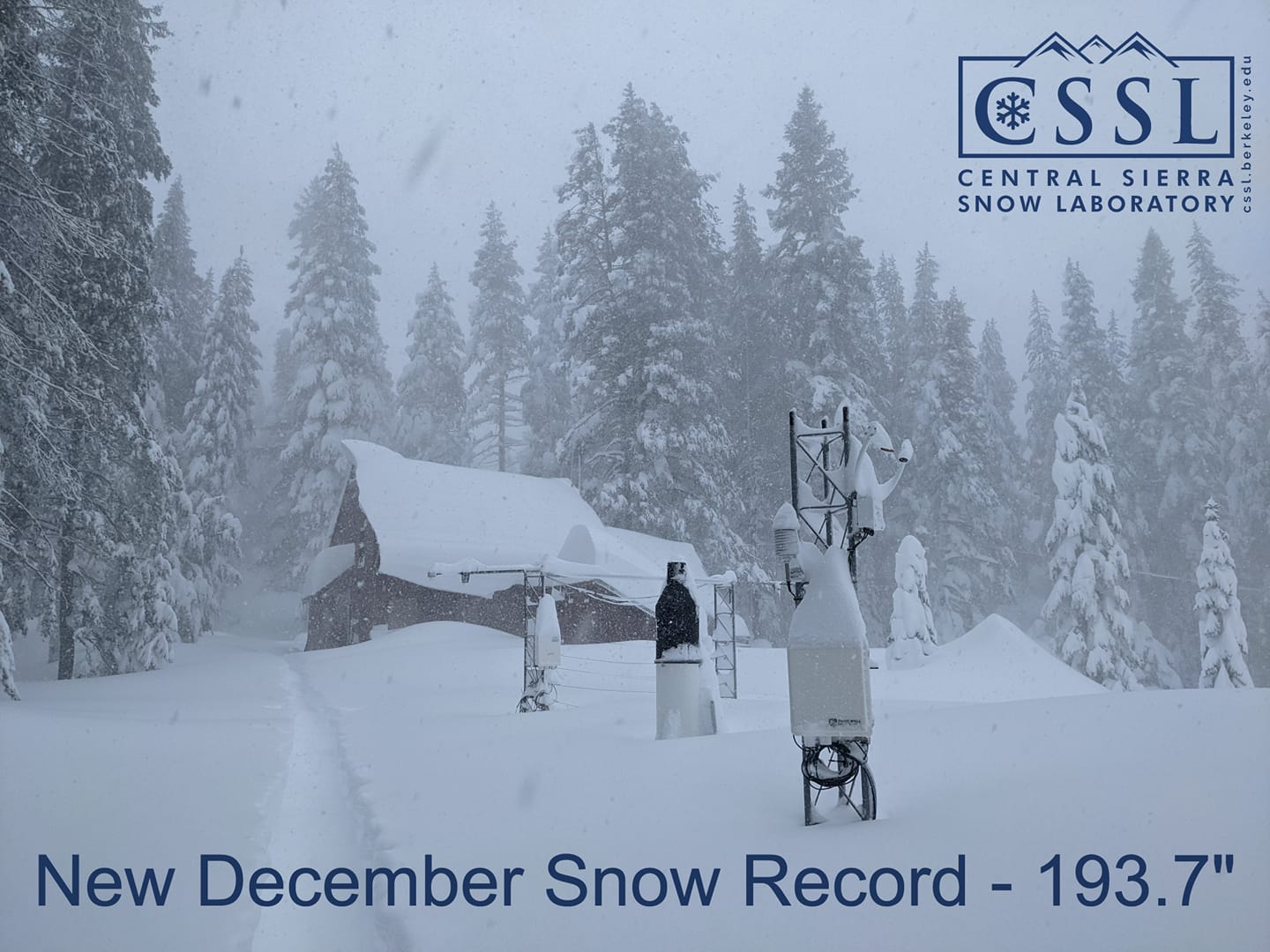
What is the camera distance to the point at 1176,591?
35.5 m

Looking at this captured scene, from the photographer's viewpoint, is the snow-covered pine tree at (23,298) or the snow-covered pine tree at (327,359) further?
the snow-covered pine tree at (327,359)

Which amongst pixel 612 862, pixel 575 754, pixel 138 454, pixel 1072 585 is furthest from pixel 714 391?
pixel 612 862

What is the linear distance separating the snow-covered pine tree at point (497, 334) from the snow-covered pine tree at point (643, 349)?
1130 cm

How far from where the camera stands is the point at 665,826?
5.06 metres

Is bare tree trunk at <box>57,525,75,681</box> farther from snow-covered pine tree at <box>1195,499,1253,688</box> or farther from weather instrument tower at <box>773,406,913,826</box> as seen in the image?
snow-covered pine tree at <box>1195,499,1253,688</box>

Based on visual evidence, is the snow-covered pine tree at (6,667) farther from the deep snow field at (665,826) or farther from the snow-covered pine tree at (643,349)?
the snow-covered pine tree at (643,349)

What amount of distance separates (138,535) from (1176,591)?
37314mm

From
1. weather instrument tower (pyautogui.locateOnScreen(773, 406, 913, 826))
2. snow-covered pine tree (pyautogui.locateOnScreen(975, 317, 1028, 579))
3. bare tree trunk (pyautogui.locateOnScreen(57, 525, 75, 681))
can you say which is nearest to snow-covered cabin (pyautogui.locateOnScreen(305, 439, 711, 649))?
bare tree trunk (pyautogui.locateOnScreen(57, 525, 75, 681))

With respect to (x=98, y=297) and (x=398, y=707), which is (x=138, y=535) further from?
(x=398, y=707)

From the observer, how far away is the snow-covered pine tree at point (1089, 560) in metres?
28.8

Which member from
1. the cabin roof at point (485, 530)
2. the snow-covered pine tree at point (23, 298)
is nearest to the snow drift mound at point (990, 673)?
the cabin roof at point (485, 530)

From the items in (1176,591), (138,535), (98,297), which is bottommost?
(1176,591)

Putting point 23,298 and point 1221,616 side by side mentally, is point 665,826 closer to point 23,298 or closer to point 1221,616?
point 23,298

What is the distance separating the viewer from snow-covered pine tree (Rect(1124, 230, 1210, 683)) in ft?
113
